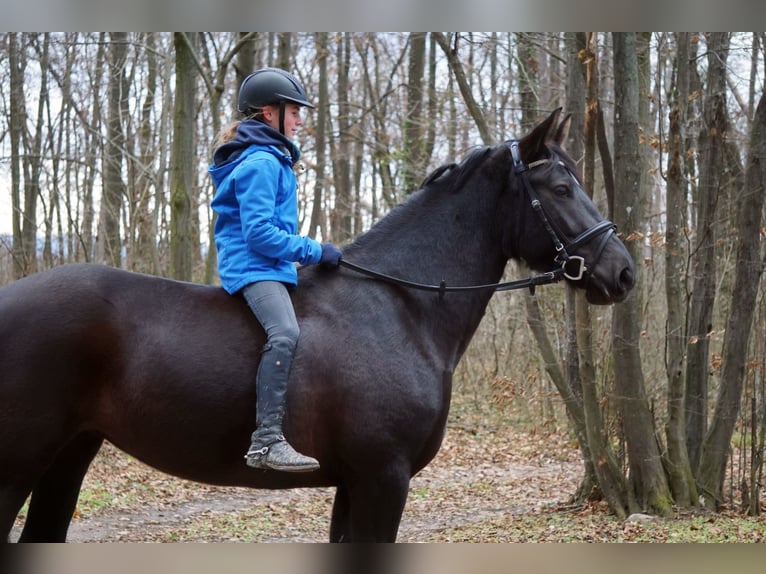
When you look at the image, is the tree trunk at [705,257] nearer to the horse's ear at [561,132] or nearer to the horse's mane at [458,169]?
the horse's ear at [561,132]

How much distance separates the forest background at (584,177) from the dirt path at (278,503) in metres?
0.99

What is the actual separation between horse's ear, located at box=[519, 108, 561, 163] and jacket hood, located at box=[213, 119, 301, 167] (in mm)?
1196

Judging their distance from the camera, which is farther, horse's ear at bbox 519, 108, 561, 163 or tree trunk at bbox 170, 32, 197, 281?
tree trunk at bbox 170, 32, 197, 281

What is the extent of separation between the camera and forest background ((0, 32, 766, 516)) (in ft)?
23.0

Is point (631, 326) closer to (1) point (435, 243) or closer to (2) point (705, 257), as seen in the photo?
(2) point (705, 257)

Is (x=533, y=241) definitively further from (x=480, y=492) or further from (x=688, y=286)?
(x=480, y=492)

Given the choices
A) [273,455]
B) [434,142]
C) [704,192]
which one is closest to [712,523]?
[704,192]

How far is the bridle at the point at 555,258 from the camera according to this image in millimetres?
3990

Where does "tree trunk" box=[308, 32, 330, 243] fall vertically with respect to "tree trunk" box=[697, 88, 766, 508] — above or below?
above

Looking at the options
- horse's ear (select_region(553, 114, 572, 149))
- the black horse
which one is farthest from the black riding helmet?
horse's ear (select_region(553, 114, 572, 149))

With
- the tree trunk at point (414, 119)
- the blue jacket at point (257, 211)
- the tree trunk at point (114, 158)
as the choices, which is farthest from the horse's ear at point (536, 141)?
the tree trunk at point (414, 119)

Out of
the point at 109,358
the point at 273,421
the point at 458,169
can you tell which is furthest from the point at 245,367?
the point at 458,169

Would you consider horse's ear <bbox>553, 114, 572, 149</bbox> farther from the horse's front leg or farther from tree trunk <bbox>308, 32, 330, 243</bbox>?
tree trunk <bbox>308, 32, 330, 243</bbox>

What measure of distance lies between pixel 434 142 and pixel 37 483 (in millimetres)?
13112
